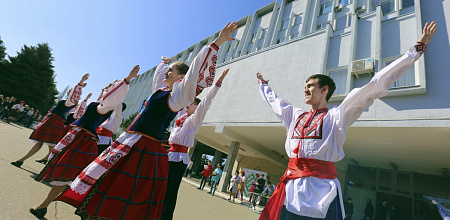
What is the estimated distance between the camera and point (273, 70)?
14039 mm

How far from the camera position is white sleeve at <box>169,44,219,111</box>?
1904mm

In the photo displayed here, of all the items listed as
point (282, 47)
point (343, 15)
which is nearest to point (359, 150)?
point (282, 47)

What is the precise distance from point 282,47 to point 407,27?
6722 millimetres

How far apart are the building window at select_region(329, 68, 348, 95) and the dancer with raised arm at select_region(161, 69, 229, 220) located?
944 centimetres

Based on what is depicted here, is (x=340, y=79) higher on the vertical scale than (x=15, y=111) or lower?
higher

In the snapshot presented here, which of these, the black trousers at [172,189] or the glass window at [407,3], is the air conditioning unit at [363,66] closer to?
the glass window at [407,3]

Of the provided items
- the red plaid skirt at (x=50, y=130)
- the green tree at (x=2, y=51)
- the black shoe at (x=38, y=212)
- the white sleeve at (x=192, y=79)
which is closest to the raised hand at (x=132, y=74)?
the white sleeve at (x=192, y=79)

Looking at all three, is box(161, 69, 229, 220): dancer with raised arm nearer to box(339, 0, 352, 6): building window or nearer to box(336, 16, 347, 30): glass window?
box(336, 16, 347, 30): glass window

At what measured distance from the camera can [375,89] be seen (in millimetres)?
1846

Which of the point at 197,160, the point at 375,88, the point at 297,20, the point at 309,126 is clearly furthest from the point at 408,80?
the point at 197,160

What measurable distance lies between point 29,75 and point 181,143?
35.1 metres

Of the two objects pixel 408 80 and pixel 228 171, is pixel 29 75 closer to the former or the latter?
pixel 228 171

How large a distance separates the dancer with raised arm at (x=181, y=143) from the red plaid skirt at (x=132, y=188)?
119 centimetres

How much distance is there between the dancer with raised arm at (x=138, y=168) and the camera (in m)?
1.65
